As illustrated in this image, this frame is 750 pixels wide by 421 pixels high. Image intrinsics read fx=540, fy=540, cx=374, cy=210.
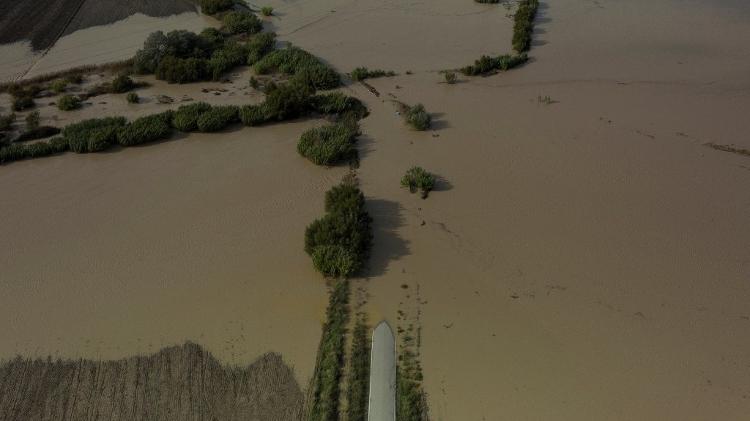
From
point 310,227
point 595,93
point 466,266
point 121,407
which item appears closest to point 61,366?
point 121,407

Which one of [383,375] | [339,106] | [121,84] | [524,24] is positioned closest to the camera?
[383,375]

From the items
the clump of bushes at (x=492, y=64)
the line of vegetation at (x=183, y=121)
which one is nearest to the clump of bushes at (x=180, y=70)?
the line of vegetation at (x=183, y=121)

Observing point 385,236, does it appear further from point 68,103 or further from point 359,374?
point 68,103

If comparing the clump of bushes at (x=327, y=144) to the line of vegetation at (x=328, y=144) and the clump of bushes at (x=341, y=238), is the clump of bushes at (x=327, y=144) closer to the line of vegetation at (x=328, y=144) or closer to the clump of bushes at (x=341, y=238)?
the line of vegetation at (x=328, y=144)

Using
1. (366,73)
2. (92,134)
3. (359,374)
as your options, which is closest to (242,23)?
(366,73)

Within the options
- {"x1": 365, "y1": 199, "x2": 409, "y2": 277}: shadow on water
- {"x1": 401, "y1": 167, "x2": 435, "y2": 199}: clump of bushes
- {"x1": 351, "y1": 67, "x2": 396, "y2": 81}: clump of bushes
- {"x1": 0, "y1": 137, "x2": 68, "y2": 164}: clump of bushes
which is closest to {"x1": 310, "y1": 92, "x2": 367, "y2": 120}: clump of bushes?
{"x1": 351, "y1": 67, "x2": 396, "y2": 81}: clump of bushes

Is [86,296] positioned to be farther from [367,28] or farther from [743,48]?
[743,48]

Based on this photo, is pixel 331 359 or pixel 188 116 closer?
pixel 331 359
